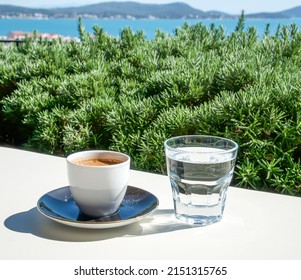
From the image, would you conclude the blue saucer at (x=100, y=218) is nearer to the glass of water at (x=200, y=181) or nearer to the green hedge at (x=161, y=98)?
the glass of water at (x=200, y=181)

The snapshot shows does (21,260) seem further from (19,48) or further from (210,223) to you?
(19,48)

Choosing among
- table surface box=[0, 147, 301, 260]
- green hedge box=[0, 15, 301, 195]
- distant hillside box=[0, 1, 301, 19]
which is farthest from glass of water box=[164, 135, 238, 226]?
distant hillside box=[0, 1, 301, 19]

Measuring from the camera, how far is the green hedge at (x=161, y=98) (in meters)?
1.54

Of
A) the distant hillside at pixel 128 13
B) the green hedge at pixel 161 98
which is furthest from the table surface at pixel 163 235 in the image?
the distant hillside at pixel 128 13

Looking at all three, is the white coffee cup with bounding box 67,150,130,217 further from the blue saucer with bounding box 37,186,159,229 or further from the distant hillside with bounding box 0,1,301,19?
the distant hillside with bounding box 0,1,301,19

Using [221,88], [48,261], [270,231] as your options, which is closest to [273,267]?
[270,231]

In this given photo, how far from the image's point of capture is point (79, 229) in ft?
3.23

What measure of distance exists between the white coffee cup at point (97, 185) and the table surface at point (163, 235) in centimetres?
4

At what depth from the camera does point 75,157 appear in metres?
1.04

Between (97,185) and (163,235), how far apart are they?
152 millimetres

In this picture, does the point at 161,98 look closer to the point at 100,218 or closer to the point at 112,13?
the point at 100,218

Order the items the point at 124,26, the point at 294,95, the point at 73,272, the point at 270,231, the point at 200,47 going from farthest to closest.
Result: the point at 124,26, the point at 200,47, the point at 294,95, the point at 270,231, the point at 73,272

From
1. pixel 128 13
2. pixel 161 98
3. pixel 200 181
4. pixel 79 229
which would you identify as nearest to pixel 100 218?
pixel 79 229

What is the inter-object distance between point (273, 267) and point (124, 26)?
2.12 metres
